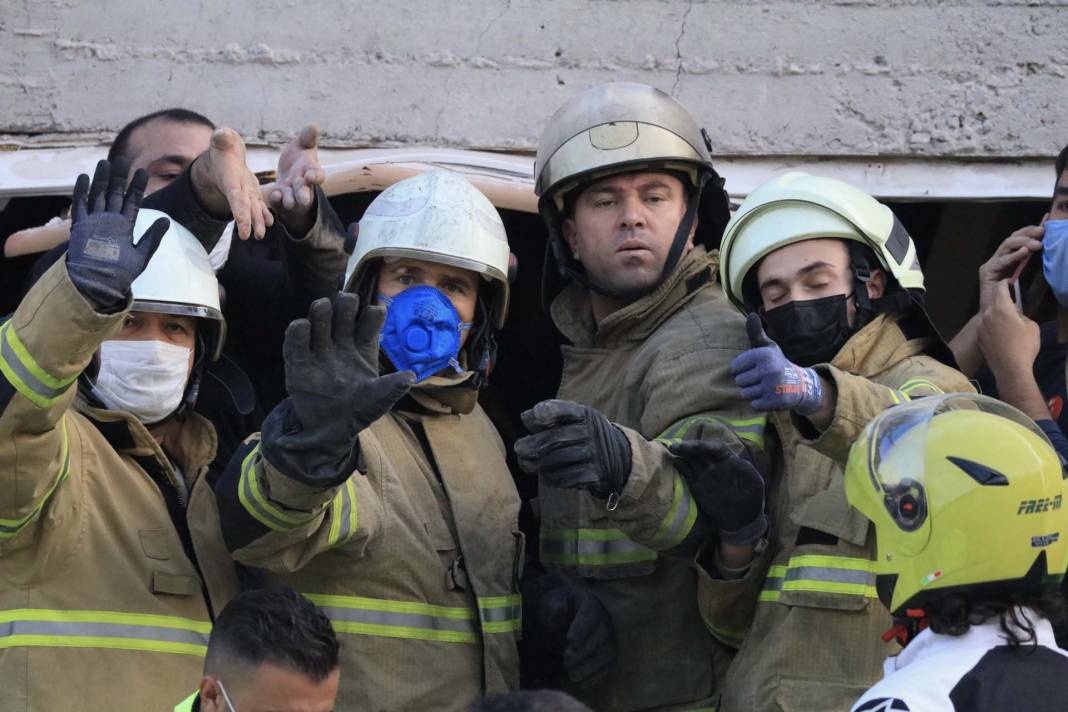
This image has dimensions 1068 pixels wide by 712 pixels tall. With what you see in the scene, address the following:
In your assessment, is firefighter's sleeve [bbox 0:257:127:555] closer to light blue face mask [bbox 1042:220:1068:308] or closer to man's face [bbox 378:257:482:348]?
man's face [bbox 378:257:482:348]

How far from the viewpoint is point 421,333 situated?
4.05 m

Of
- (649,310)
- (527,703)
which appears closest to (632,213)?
(649,310)

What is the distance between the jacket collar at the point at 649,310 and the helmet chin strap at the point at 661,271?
18 mm

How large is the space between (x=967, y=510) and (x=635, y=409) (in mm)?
1490

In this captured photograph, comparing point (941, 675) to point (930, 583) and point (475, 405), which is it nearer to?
point (930, 583)

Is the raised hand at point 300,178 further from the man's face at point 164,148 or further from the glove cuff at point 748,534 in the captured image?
the glove cuff at point 748,534

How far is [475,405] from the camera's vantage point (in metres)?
4.30

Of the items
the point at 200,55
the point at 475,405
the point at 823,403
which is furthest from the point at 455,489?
the point at 200,55

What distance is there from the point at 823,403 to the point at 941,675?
0.94m

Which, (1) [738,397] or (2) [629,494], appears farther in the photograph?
(1) [738,397]

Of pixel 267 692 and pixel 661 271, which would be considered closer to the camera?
pixel 267 692

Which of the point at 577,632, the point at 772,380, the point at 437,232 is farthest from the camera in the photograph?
the point at 437,232

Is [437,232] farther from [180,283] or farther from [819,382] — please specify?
[819,382]

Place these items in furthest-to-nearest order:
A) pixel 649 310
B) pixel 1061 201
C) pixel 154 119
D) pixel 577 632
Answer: pixel 154 119 → pixel 1061 201 → pixel 649 310 → pixel 577 632
